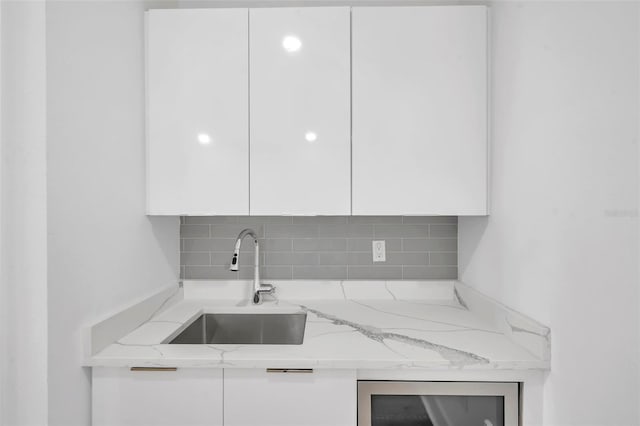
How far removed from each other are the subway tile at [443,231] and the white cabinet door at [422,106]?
0.39 m

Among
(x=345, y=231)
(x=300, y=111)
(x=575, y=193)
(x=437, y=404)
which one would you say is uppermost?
(x=300, y=111)

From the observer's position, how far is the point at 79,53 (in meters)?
1.19

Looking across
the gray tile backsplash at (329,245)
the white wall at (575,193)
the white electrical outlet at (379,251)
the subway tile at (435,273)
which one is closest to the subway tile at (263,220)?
the gray tile backsplash at (329,245)

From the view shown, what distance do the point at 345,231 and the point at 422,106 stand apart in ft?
2.37

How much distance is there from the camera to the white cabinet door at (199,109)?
1.59 m

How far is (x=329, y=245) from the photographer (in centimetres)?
198

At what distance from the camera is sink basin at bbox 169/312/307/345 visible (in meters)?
1.79

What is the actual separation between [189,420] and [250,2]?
5.90 feet

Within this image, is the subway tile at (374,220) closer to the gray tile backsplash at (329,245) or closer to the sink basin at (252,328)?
the gray tile backsplash at (329,245)

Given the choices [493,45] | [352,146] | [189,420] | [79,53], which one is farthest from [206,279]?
[493,45]

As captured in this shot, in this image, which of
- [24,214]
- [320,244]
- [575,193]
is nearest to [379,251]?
[320,244]

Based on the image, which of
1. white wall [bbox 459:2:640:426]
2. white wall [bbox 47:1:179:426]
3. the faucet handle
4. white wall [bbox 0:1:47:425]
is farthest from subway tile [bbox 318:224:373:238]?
white wall [bbox 0:1:47:425]

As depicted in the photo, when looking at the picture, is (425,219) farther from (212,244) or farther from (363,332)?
(212,244)

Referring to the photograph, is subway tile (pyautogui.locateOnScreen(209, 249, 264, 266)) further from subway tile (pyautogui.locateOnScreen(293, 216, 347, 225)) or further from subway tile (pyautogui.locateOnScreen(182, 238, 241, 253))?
subway tile (pyautogui.locateOnScreen(293, 216, 347, 225))
